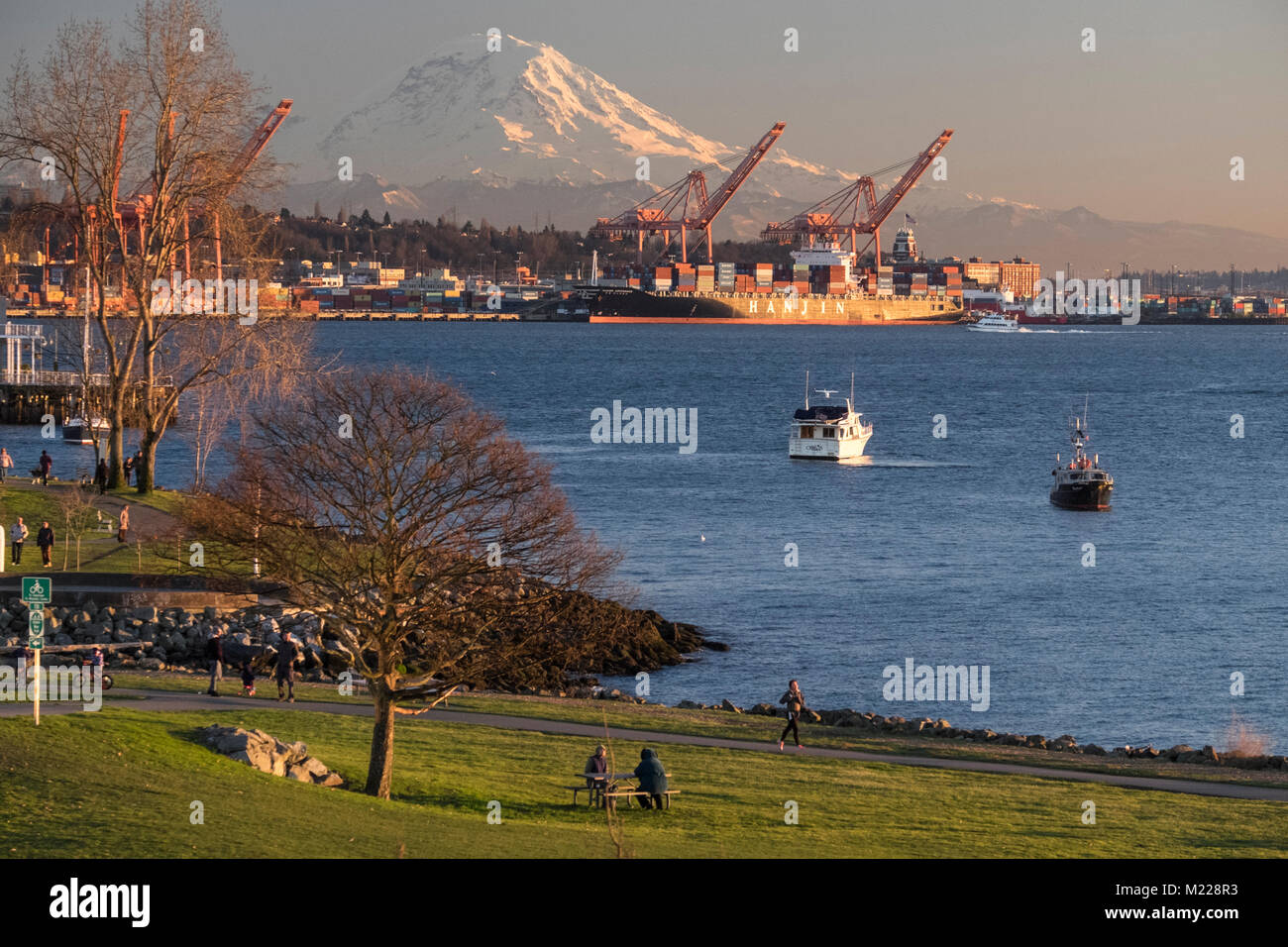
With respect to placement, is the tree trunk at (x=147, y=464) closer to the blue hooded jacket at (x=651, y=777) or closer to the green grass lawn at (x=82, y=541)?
the green grass lawn at (x=82, y=541)

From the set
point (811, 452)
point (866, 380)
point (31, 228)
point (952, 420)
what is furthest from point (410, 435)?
point (866, 380)

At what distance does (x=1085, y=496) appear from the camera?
60750mm

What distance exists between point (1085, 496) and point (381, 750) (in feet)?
157

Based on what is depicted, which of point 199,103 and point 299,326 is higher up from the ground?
point 199,103

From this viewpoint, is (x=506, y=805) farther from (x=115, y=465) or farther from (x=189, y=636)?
(x=115, y=465)

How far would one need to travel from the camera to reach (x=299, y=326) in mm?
41250

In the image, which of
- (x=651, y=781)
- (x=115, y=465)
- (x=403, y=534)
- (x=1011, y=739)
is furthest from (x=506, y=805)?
(x=115, y=465)

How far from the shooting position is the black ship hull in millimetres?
60719

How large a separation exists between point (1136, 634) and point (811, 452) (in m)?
40.9

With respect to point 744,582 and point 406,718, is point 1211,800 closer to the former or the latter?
point 406,718

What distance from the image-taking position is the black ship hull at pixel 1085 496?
199ft

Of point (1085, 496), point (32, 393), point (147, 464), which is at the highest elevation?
point (147, 464)

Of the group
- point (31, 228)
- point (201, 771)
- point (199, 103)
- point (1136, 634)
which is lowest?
point (1136, 634)

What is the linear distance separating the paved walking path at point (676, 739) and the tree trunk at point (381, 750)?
14.2 feet
